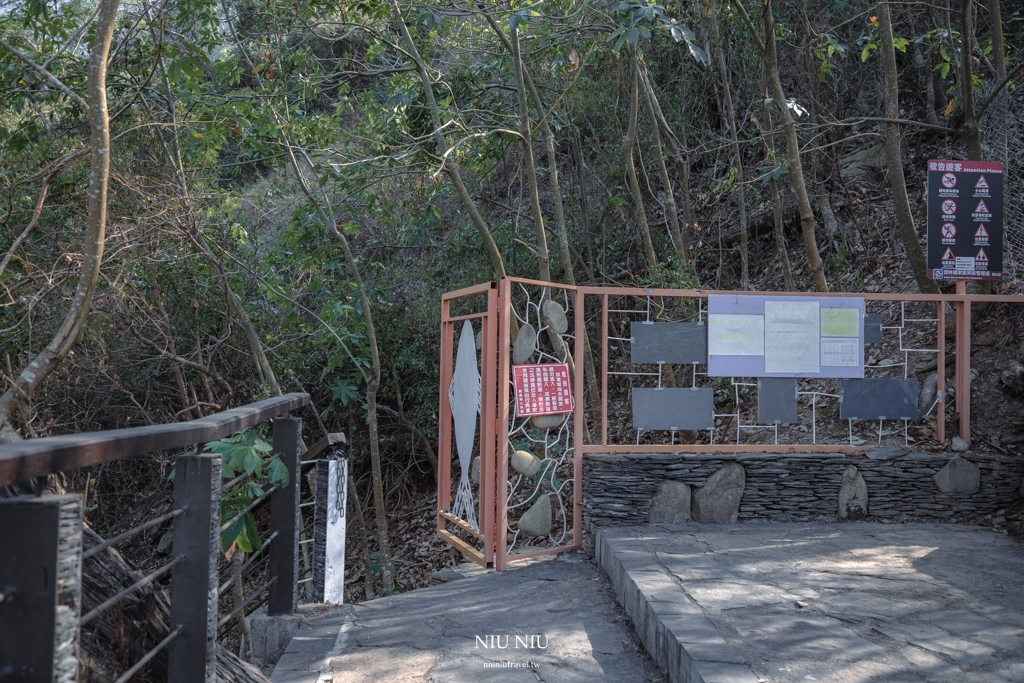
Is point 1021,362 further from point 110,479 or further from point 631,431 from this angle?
point 110,479

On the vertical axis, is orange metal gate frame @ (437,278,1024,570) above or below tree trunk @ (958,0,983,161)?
below

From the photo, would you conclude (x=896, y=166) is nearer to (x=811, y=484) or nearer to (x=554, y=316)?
(x=811, y=484)

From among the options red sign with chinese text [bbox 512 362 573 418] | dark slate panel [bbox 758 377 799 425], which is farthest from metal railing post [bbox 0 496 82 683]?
dark slate panel [bbox 758 377 799 425]

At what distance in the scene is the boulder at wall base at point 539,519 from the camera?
18.2 ft

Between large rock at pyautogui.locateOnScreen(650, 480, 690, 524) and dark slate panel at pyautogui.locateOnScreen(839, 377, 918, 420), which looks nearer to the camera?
large rock at pyautogui.locateOnScreen(650, 480, 690, 524)

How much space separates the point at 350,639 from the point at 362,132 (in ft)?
19.3

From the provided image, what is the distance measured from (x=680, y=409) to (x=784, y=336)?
993 millimetres

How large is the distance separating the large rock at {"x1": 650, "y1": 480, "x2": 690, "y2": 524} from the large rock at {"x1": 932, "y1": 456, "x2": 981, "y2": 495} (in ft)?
6.71

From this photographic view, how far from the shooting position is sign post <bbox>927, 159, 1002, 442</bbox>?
613cm

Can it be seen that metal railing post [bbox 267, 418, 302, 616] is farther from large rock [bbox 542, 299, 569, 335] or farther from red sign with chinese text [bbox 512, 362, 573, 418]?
large rock [bbox 542, 299, 569, 335]

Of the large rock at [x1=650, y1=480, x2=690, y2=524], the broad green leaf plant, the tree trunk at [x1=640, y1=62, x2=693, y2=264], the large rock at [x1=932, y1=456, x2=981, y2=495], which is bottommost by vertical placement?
the large rock at [x1=650, y1=480, x2=690, y2=524]

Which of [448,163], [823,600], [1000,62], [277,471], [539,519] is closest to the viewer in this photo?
[277,471]

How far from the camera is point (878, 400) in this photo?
6.00 meters

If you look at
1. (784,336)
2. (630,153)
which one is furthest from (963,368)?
(630,153)
